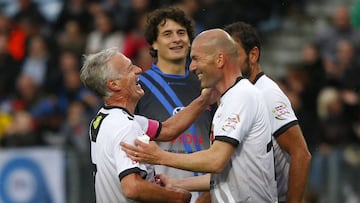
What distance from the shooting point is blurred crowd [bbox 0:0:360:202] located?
1468 centimetres

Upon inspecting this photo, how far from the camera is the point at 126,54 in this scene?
1673cm

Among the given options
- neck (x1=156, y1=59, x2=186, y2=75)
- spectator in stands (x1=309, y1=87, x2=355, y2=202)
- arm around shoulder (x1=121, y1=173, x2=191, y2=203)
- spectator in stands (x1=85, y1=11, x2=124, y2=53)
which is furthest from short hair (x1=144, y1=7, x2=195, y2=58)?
spectator in stands (x1=85, y1=11, x2=124, y2=53)

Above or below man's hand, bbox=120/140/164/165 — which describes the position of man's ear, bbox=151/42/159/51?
above

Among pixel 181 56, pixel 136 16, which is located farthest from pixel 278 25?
pixel 181 56

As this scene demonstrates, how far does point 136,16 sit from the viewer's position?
17.6 metres

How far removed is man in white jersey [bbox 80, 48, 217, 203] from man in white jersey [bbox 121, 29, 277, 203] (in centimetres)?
12

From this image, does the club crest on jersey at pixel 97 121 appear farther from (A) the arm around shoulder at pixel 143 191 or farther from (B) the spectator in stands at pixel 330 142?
(B) the spectator in stands at pixel 330 142

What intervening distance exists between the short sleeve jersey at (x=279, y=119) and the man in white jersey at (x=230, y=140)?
39cm

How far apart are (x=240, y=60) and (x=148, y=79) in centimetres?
125

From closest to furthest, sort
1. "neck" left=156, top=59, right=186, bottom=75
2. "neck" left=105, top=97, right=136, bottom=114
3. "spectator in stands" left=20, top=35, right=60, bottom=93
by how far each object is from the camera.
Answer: "neck" left=105, top=97, right=136, bottom=114 → "neck" left=156, top=59, right=186, bottom=75 → "spectator in stands" left=20, top=35, right=60, bottom=93

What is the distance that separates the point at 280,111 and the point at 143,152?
50.3 inches

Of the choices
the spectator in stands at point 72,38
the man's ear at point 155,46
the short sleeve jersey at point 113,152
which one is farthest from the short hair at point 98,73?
the spectator in stands at point 72,38

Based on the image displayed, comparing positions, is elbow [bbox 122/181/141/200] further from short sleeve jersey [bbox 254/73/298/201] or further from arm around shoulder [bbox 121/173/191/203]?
short sleeve jersey [bbox 254/73/298/201]

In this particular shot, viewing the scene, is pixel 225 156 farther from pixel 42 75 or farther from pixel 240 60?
pixel 42 75
